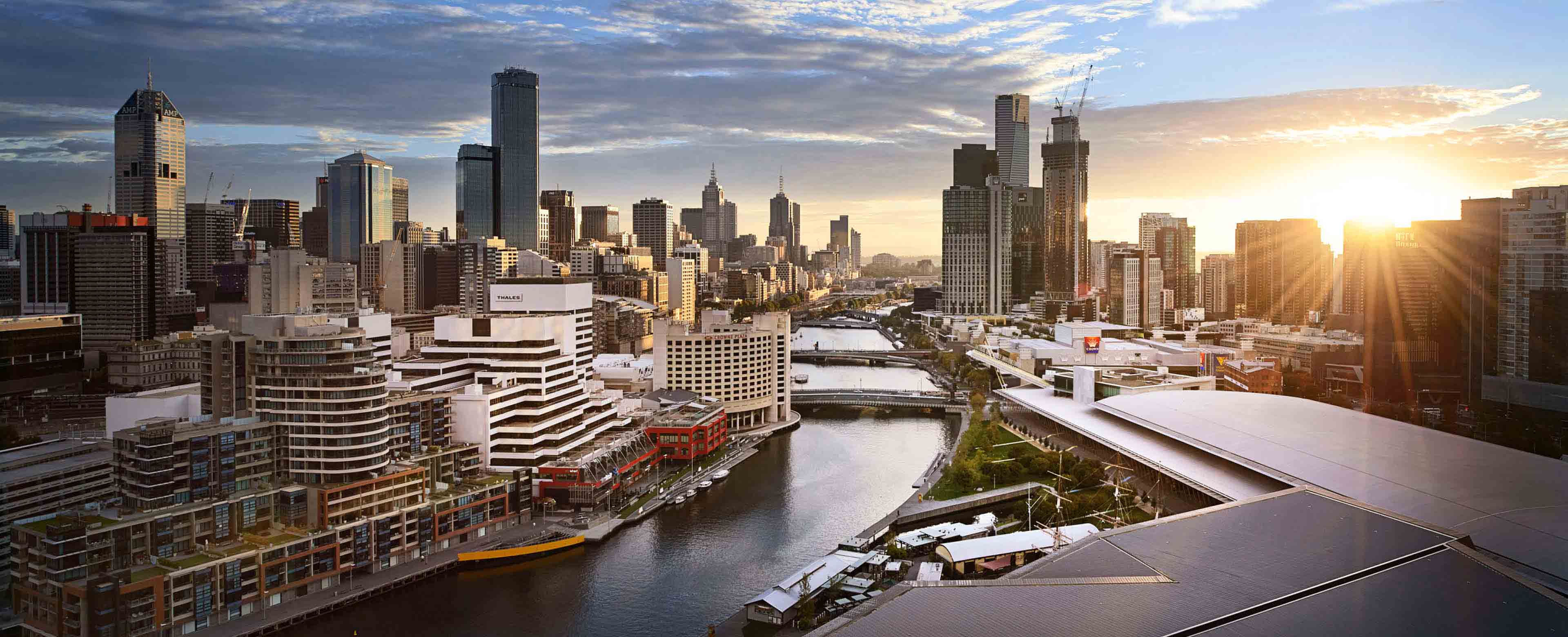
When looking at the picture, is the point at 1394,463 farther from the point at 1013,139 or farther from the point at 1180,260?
the point at 1013,139

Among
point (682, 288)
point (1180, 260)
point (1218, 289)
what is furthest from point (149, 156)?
point (1180, 260)

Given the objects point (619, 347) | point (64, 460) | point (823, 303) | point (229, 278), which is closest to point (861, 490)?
point (64, 460)

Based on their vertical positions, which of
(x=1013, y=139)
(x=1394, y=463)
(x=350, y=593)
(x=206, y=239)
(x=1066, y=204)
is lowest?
(x=350, y=593)

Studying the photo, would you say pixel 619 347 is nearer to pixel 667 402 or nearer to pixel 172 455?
pixel 667 402

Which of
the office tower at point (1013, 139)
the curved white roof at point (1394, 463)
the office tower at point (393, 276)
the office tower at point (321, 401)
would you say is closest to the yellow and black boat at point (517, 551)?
the office tower at point (321, 401)

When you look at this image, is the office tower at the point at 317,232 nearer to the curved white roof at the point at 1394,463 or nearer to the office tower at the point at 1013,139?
the office tower at the point at 1013,139

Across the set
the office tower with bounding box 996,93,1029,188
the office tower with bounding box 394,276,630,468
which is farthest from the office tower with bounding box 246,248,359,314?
the office tower with bounding box 996,93,1029,188
